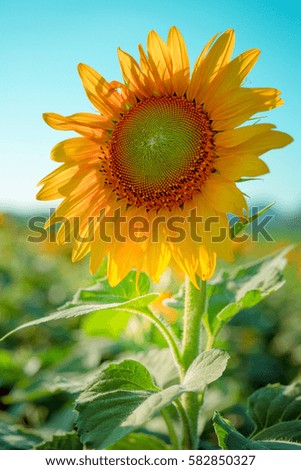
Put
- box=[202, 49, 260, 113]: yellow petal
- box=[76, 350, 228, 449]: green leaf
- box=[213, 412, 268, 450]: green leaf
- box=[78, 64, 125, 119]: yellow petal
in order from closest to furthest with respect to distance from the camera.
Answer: box=[76, 350, 228, 449]: green leaf → box=[213, 412, 268, 450]: green leaf → box=[202, 49, 260, 113]: yellow petal → box=[78, 64, 125, 119]: yellow petal

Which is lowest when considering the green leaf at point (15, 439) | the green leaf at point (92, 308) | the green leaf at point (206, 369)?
the green leaf at point (15, 439)

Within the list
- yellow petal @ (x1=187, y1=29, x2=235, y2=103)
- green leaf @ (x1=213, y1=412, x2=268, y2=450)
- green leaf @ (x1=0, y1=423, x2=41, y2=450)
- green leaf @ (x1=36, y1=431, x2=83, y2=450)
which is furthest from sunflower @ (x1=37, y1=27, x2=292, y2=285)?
green leaf @ (x1=0, y1=423, x2=41, y2=450)

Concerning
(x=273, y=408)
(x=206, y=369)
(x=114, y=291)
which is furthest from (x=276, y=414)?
(x=114, y=291)

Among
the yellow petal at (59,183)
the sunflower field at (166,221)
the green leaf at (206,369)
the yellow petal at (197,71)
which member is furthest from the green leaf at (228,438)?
the yellow petal at (197,71)

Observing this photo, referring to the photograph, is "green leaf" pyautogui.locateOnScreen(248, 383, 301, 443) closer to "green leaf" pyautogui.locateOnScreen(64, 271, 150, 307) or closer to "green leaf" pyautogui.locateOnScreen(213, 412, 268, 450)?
"green leaf" pyautogui.locateOnScreen(213, 412, 268, 450)

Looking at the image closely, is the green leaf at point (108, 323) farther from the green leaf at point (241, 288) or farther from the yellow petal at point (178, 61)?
the yellow petal at point (178, 61)

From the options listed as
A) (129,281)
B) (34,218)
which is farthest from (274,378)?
(34,218)
